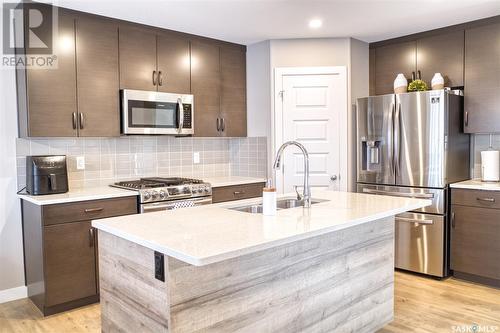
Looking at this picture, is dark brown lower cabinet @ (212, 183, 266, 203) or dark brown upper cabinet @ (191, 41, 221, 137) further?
dark brown upper cabinet @ (191, 41, 221, 137)

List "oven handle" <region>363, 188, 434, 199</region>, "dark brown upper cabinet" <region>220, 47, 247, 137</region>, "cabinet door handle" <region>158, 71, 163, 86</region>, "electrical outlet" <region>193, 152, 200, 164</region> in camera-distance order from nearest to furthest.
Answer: "oven handle" <region>363, 188, 434, 199</region> → "cabinet door handle" <region>158, 71, 163, 86</region> → "dark brown upper cabinet" <region>220, 47, 247, 137</region> → "electrical outlet" <region>193, 152, 200, 164</region>

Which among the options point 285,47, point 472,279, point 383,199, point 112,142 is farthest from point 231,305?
point 285,47

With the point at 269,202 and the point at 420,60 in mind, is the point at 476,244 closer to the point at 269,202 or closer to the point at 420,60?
the point at 420,60

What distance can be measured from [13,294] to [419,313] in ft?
10.7

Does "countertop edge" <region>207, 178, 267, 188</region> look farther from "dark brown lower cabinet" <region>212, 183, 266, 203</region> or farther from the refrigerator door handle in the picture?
the refrigerator door handle

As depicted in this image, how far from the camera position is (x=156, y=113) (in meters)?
3.85

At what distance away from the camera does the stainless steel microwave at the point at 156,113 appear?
144 inches

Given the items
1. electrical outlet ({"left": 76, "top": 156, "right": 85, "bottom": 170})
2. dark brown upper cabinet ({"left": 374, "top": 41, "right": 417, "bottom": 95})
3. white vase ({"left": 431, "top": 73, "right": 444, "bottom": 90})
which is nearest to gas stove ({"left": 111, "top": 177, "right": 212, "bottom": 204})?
electrical outlet ({"left": 76, "top": 156, "right": 85, "bottom": 170})

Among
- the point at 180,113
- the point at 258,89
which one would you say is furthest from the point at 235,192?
the point at 258,89

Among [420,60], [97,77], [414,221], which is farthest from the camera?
[420,60]

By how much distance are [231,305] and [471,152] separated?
333 centimetres

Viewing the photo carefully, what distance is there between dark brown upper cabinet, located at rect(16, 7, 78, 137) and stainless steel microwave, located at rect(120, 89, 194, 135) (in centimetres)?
45

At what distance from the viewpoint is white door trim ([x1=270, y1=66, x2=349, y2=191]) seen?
170 inches

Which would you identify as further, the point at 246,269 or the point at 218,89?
the point at 218,89
